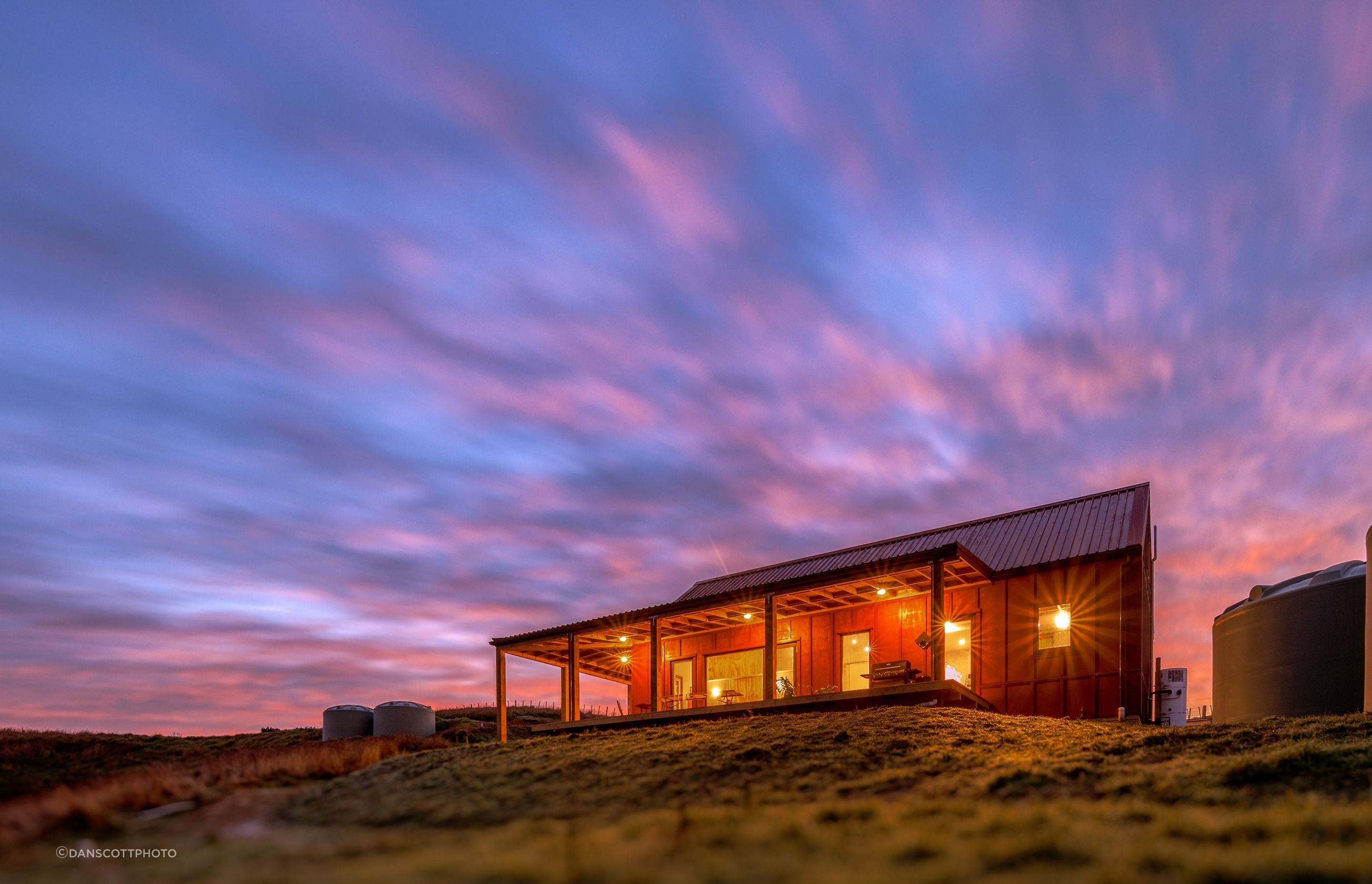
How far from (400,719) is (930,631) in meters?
18.1

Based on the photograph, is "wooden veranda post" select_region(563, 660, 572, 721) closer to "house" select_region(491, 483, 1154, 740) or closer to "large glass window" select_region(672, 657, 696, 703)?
"house" select_region(491, 483, 1154, 740)

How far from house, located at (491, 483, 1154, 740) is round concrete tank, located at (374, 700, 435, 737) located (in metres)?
5.72

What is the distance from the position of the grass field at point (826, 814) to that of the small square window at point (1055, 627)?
501 cm

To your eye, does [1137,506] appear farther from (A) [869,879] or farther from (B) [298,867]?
(B) [298,867]

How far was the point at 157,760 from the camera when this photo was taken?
2091 centimetres

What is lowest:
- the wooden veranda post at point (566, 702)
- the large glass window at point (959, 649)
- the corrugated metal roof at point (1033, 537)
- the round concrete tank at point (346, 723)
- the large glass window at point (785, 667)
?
the round concrete tank at point (346, 723)

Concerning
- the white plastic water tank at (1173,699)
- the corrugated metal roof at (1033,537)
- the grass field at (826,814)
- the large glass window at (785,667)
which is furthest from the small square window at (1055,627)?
the large glass window at (785,667)

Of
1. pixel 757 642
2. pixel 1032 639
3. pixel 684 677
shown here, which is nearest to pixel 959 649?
pixel 1032 639

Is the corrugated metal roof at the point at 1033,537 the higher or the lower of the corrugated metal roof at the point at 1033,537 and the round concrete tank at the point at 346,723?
the higher

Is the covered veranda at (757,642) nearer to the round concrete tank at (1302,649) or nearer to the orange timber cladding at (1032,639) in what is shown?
the orange timber cladding at (1032,639)

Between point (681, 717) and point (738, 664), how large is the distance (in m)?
5.41

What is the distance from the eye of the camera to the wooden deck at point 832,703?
17156 millimetres

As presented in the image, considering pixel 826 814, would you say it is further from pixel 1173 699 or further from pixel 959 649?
pixel 1173 699

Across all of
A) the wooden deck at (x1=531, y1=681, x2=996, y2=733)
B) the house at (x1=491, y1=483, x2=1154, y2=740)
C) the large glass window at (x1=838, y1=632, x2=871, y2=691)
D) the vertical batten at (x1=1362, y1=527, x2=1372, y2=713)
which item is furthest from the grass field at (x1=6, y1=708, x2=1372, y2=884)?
the large glass window at (x1=838, y1=632, x2=871, y2=691)
